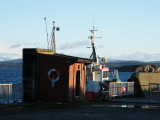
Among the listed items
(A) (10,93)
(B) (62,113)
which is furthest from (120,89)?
(B) (62,113)

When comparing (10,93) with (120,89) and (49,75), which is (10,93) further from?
(120,89)

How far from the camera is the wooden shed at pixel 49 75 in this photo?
1067 inches

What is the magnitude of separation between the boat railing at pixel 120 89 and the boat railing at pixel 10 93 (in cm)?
763

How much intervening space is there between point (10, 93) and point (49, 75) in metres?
2.73

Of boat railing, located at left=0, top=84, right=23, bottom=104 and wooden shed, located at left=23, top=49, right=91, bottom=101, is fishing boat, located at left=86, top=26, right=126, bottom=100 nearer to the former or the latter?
wooden shed, located at left=23, top=49, right=91, bottom=101

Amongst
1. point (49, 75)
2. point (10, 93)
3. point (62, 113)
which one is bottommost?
point (62, 113)

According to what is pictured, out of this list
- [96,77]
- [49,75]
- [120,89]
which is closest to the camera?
[49,75]

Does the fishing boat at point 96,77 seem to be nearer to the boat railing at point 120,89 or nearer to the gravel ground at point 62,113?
the boat railing at point 120,89

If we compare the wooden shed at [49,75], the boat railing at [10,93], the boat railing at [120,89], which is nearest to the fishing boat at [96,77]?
the boat railing at [120,89]

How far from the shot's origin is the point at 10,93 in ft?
89.5

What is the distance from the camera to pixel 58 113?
21.2 meters

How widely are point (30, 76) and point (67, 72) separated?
8.78 ft

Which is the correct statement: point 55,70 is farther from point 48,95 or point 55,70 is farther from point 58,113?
point 58,113

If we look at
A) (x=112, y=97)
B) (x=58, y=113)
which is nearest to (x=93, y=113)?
(x=58, y=113)
